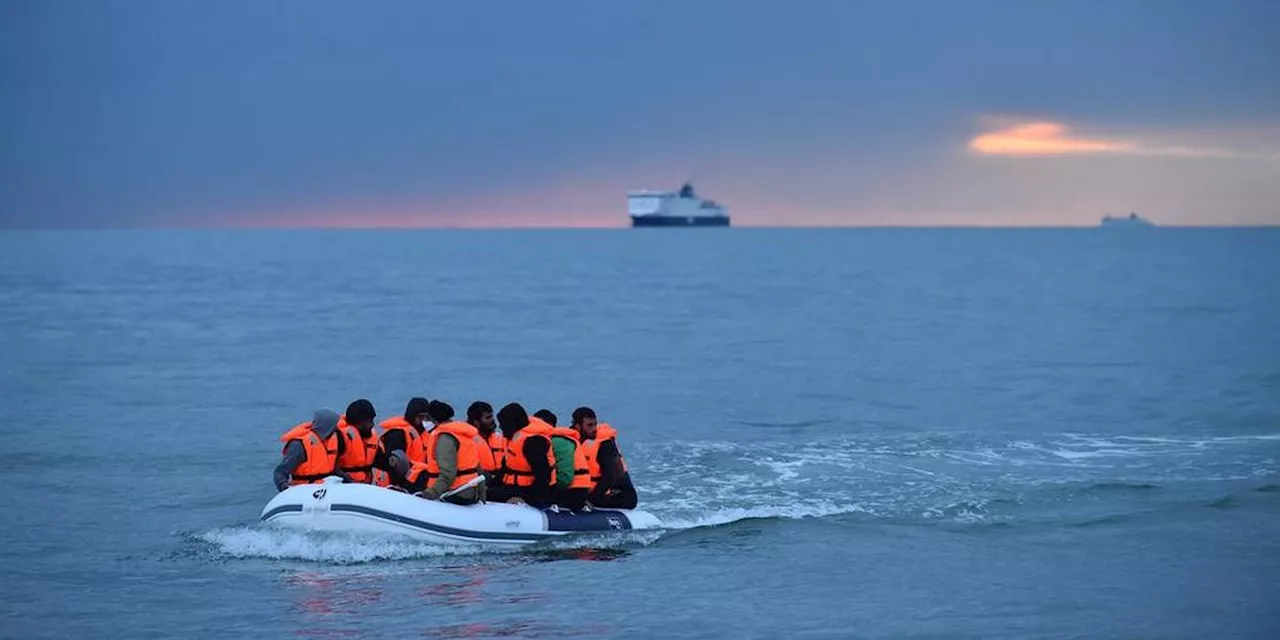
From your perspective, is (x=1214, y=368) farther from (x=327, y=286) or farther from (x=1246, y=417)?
(x=327, y=286)

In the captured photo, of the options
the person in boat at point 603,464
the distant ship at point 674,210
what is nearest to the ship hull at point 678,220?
the distant ship at point 674,210

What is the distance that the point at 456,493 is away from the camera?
15.4 meters

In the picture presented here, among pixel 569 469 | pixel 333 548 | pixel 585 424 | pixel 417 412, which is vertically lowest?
pixel 333 548

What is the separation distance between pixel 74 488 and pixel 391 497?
698 cm

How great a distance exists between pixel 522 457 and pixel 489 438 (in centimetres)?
39

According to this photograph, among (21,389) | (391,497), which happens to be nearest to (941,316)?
(21,389)

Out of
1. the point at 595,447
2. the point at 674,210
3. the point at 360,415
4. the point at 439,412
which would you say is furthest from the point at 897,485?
the point at 674,210

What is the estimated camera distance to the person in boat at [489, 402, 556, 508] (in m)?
15.6

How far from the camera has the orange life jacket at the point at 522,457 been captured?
51.1 feet

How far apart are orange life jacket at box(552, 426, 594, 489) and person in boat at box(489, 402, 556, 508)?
0.52 ft

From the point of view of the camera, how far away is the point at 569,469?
15867mm

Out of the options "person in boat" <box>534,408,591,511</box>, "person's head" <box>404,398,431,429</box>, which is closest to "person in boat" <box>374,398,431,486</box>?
"person's head" <box>404,398,431,429</box>

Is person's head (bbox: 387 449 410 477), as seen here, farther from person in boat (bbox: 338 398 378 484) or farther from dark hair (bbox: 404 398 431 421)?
dark hair (bbox: 404 398 431 421)

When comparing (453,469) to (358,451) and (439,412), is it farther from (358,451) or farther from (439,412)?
(358,451)
